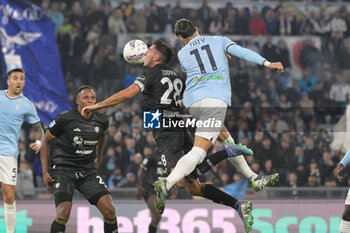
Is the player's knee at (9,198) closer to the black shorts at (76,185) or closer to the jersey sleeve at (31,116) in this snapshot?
the black shorts at (76,185)

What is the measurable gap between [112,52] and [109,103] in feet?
24.7

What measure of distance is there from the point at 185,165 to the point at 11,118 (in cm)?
247

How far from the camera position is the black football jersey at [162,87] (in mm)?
9086

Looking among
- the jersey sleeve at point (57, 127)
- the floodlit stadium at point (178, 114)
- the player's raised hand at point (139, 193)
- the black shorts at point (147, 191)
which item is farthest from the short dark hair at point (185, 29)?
the player's raised hand at point (139, 193)

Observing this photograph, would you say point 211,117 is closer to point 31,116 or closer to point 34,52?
point 31,116

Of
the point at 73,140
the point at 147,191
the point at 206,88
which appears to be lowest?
the point at 147,191

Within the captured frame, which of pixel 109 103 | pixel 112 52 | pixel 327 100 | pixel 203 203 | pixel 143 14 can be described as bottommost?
pixel 203 203

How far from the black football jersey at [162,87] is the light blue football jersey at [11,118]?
1.61 meters

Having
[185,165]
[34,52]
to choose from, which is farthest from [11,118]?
[34,52]

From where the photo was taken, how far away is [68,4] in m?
17.0

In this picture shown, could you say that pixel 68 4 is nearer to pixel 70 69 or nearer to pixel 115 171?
pixel 70 69

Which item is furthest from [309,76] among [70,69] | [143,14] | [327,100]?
[70,69]

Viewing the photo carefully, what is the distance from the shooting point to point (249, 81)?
15047 mm

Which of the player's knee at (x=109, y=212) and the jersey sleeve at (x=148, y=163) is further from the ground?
the jersey sleeve at (x=148, y=163)
